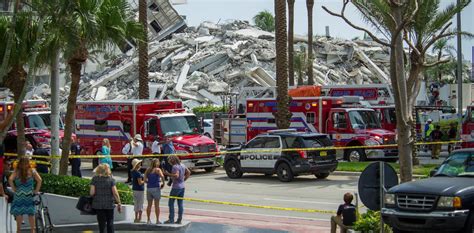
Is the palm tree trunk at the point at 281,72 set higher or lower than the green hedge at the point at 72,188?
higher

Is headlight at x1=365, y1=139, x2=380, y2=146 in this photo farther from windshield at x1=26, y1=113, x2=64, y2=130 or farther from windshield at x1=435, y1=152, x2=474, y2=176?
windshield at x1=435, y1=152, x2=474, y2=176

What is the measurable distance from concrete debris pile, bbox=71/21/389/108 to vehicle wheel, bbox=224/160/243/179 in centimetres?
3881

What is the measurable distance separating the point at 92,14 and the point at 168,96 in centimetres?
5055

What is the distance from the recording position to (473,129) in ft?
94.6

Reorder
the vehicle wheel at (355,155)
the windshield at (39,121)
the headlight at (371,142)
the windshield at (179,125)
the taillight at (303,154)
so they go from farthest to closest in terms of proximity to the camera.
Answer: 1. the windshield at (39,121)
2. the vehicle wheel at (355,155)
3. the headlight at (371,142)
4. the windshield at (179,125)
5. the taillight at (303,154)

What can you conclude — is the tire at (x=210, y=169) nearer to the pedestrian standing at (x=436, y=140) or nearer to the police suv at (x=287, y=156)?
the police suv at (x=287, y=156)

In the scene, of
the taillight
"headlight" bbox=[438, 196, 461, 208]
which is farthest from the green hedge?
the taillight

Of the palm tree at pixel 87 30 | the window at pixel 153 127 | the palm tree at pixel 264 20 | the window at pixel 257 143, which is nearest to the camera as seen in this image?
the palm tree at pixel 87 30

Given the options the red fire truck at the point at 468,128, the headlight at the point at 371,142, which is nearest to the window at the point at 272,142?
the headlight at the point at 371,142

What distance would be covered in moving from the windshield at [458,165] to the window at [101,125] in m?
19.3

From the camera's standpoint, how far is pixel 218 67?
74438 millimetres

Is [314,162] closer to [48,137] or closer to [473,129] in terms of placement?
[473,129]

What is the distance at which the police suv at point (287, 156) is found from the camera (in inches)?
1000

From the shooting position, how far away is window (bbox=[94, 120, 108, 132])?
3138cm
